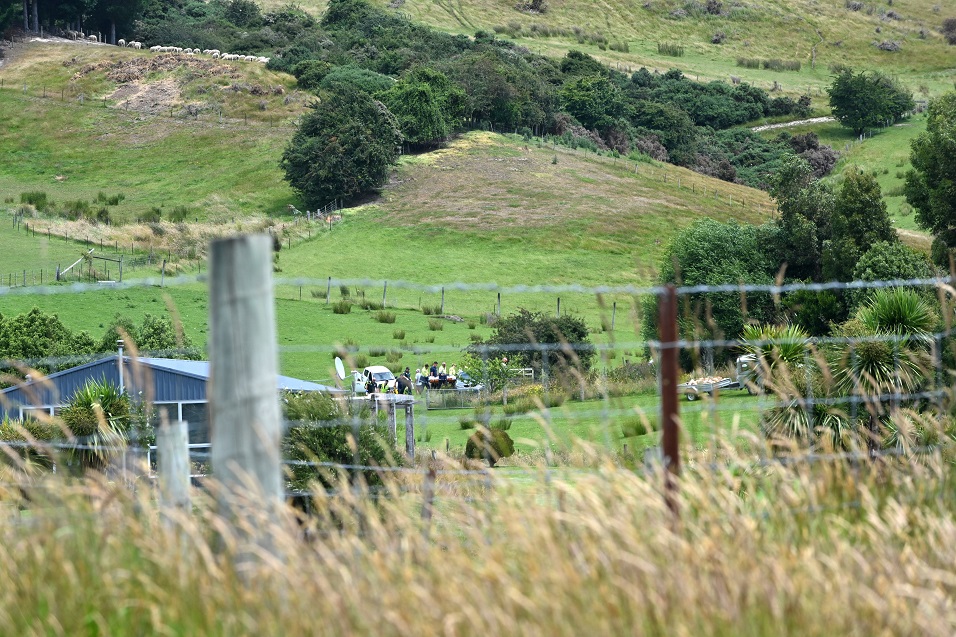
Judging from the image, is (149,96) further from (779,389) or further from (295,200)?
(779,389)

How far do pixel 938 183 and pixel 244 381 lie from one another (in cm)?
3991

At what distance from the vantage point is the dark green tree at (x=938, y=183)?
3981 centimetres

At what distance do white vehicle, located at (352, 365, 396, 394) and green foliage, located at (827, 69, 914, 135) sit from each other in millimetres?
76315

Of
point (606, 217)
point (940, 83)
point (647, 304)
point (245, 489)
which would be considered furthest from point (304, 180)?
point (940, 83)

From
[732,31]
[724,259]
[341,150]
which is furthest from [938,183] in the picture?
[732,31]

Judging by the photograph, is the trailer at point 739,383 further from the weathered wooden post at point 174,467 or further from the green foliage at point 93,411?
the green foliage at point 93,411

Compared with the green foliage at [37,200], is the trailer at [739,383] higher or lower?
lower

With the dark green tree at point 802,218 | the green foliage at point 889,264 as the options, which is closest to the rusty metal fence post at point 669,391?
the green foliage at point 889,264

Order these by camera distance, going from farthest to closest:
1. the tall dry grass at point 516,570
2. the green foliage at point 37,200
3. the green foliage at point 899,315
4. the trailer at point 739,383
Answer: the green foliage at point 37,200 < the green foliage at point 899,315 < the trailer at point 739,383 < the tall dry grass at point 516,570

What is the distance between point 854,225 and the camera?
41781 mm

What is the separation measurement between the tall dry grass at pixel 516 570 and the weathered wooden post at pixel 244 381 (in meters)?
0.08

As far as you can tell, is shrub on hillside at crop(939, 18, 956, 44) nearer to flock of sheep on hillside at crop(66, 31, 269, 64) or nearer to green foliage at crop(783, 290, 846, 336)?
flock of sheep on hillside at crop(66, 31, 269, 64)

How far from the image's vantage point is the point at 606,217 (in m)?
73.2

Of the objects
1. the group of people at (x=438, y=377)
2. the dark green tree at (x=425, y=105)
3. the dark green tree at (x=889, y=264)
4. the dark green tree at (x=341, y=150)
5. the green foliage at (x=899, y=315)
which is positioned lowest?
the group of people at (x=438, y=377)
